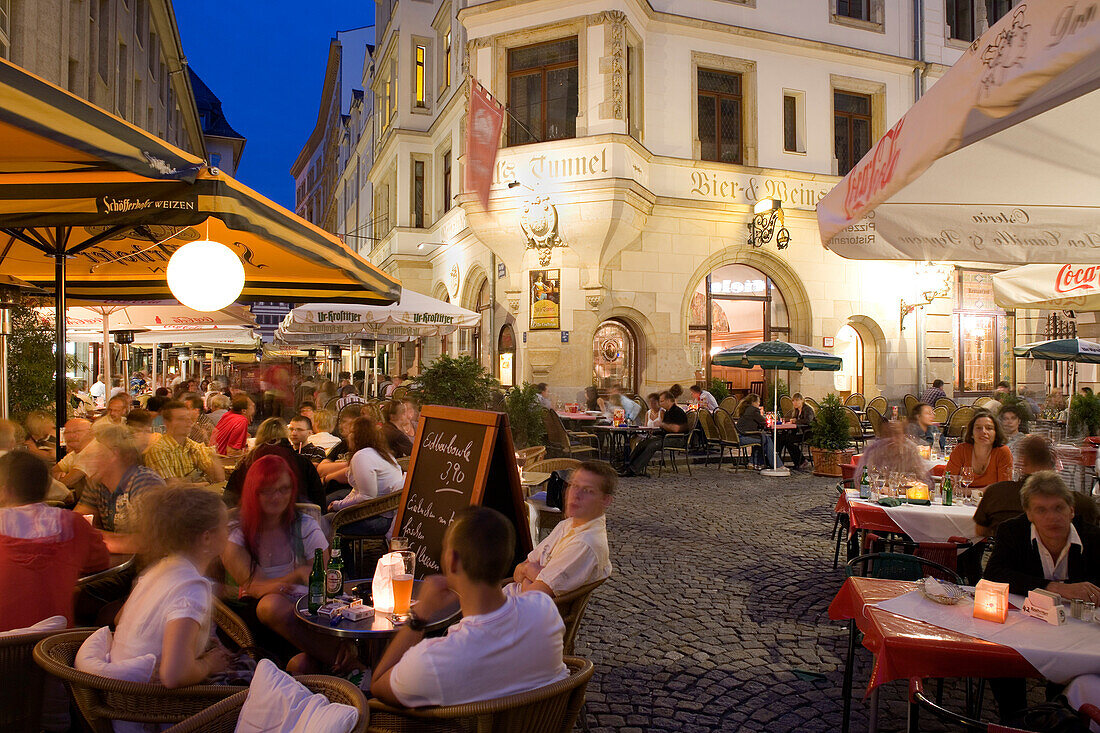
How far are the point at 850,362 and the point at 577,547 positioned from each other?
17670mm

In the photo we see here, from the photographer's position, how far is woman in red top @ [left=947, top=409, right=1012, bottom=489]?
618cm

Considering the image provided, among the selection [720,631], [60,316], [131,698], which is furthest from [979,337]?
[131,698]

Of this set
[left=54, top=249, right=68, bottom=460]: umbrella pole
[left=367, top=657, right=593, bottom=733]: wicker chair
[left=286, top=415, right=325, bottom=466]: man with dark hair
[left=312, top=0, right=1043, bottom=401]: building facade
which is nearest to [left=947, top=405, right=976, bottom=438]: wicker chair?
[left=312, top=0, right=1043, bottom=401]: building facade

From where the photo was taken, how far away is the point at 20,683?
264 centimetres

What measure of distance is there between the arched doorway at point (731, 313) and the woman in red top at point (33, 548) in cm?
1562

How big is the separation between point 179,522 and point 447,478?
169cm

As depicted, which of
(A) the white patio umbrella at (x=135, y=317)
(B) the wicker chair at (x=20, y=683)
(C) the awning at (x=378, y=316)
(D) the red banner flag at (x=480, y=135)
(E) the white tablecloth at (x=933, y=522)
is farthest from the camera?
(D) the red banner flag at (x=480, y=135)

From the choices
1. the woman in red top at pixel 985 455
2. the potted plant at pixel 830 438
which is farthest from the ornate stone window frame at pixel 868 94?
the woman in red top at pixel 985 455

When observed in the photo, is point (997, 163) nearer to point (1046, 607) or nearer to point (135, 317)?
point (1046, 607)

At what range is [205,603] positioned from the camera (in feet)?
8.00

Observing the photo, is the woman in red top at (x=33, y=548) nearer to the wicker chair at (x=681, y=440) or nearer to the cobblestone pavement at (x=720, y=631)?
the cobblestone pavement at (x=720, y=631)

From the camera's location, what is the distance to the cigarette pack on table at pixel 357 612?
301cm

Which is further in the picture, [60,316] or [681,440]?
[681,440]

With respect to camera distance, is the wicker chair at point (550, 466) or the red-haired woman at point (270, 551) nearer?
the red-haired woman at point (270, 551)
